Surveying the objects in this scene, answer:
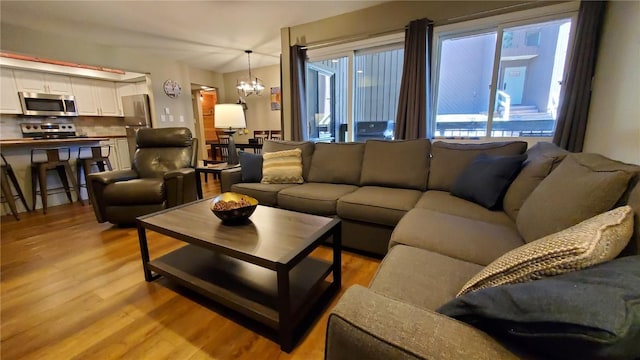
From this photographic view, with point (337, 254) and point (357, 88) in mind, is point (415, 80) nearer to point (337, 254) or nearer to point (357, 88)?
point (357, 88)

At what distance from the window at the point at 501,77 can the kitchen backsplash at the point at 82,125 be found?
600 centimetres

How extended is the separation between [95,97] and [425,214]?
615cm

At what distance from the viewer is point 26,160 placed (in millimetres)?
3527

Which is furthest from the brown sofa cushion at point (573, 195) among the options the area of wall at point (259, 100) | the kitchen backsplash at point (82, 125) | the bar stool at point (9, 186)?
the kitchen backsplash at point (82, 125)

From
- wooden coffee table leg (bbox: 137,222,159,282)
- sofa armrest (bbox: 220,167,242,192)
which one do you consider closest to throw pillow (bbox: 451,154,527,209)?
sofa armrest (bbox: 220,167,242,192)

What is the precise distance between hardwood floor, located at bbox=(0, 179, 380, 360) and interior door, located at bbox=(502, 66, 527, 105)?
2.33 m

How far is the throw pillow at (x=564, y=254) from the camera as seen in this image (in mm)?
563

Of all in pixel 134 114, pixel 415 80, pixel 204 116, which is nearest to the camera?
pixel 415 80

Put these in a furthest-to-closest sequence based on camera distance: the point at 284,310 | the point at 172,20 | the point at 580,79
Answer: the point at 172,20
the point at 580,79
the point at 284,310

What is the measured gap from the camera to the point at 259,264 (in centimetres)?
122

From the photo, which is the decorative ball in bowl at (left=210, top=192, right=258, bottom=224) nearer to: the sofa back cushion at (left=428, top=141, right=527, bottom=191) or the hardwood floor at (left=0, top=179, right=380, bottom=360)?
the hardwood floor at (left=0, top=179, right=380, bottom=360)

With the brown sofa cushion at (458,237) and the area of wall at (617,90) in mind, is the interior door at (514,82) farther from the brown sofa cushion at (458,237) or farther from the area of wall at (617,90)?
the brown sofa cushion at (458,237)

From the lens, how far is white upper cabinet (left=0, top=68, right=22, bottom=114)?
3.93m

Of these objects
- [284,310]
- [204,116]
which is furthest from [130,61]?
[284,310]
